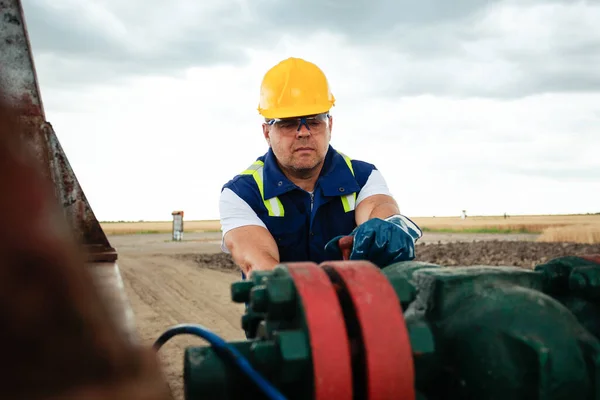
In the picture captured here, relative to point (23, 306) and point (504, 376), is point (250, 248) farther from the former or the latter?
point (23, 306)

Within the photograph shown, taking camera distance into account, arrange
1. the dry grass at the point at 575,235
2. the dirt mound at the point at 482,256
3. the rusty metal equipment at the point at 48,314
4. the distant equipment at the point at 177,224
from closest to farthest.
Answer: the rusty metal equipment at the point at 48,314 → the dirt mound at the point at 482,256 → the dry grass at the point at 575,235 → the distant equipment at the point at 177,224

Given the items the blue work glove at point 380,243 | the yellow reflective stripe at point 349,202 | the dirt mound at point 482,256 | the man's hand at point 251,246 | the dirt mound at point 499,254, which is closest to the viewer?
the blue work glove at point 380,243

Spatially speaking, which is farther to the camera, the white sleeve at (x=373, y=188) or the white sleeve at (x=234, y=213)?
the white sleeve at (x=373, y=188)

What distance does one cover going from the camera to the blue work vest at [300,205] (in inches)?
130

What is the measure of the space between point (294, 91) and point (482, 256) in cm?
1235

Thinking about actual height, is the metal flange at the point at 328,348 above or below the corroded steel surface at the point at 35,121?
below

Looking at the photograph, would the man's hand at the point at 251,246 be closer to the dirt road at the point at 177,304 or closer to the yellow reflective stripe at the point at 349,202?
the yellow reflective stripe at the point at 349,202

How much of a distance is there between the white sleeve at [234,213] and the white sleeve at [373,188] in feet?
2.05

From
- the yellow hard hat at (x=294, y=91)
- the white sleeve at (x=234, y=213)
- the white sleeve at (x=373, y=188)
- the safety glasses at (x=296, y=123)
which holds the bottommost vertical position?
the white sleeve at (x=234, y=213)

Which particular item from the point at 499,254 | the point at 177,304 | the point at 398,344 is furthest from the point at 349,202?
the point at 499,254

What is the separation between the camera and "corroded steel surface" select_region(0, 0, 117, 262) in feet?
9.56

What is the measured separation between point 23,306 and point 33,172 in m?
0.09

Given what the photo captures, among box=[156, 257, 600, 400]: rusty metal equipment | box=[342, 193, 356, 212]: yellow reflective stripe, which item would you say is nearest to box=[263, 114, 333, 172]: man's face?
box=[342, 193, 356, 212]: yellow reflective stripe

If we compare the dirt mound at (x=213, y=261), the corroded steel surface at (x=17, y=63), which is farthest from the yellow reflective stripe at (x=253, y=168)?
the dirt mound at (x=213, y=261)
